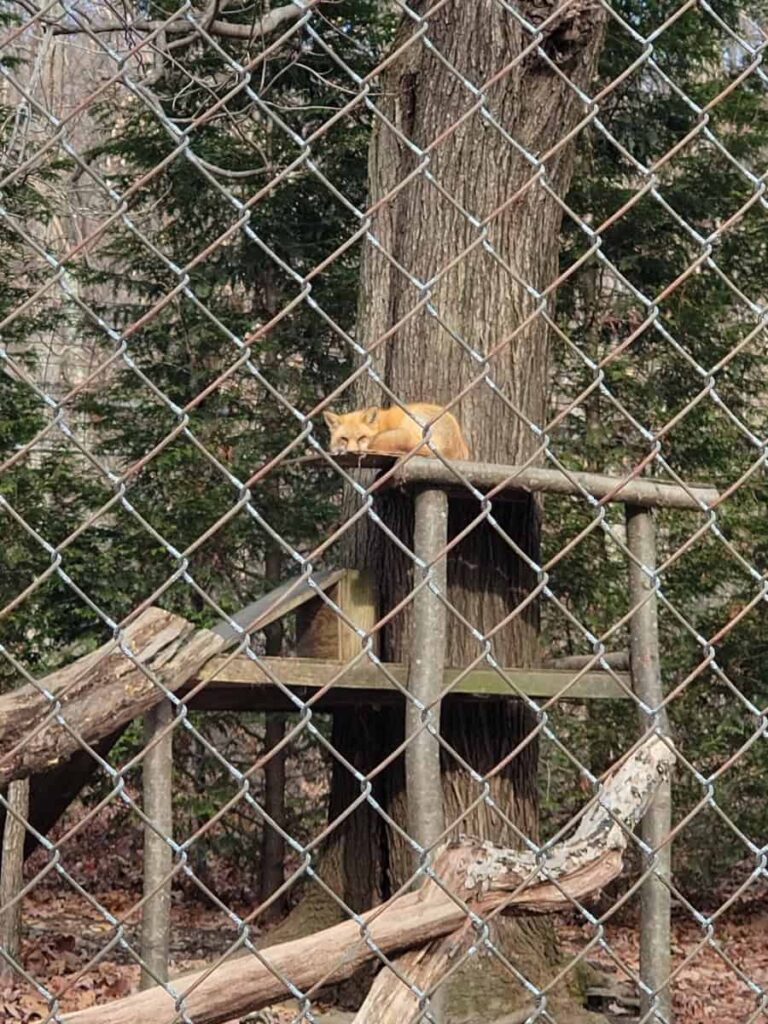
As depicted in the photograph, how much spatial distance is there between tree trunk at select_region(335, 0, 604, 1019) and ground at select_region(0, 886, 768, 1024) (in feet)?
2.49

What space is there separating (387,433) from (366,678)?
113 cm

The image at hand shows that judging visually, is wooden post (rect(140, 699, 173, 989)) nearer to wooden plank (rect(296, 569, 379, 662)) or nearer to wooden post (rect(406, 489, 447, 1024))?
wooden plank (rect(296, 569, 379, 662))

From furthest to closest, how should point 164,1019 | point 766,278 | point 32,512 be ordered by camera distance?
point 766,278 < point 32,512 < point 164,1019

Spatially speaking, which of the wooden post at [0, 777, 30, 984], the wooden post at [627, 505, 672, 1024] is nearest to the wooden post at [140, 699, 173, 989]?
the wooden post at [0, 777, 30, 984]

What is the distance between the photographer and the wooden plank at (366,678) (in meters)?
5.38

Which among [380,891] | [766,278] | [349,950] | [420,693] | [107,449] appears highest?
[766,278]

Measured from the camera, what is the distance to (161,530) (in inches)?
Result: 330

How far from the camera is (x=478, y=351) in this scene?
6.09m

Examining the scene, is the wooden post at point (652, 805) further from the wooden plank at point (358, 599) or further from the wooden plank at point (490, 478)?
the wooden plank at point (358, 599)

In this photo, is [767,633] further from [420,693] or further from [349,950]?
[349,950]

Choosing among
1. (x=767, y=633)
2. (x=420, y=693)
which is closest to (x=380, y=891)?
(x=420, y=693)

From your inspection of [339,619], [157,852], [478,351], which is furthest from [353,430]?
[157,852]

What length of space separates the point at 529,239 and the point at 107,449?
11.6 ft

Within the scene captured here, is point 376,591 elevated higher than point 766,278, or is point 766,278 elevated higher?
point 766,278
